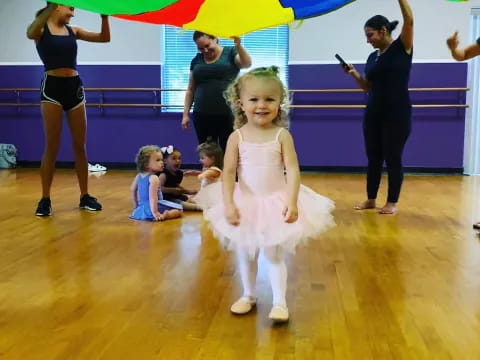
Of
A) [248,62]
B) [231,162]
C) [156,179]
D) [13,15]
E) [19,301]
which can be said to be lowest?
[19,301]

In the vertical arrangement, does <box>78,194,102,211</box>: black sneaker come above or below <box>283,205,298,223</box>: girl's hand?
below

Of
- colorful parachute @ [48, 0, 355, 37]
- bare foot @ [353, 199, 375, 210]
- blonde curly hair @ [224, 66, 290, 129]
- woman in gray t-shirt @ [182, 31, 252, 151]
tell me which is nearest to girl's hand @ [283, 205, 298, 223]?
blonde curly hair @ [224, 66, 290, 129]

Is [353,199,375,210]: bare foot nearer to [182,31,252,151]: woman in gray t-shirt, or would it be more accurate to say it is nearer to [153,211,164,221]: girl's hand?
[182,31,252,151]: woman in gray t-shirt

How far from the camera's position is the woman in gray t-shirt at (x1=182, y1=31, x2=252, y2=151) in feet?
10.8

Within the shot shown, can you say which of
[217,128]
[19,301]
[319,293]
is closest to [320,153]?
[217,128]

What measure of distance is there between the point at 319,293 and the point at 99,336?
83 cm

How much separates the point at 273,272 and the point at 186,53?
521 centimetres

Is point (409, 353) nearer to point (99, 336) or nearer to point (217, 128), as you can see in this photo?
point (99, 336)

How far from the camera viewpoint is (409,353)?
144 centimetres

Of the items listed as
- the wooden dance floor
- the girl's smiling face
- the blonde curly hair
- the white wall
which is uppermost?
the white wall

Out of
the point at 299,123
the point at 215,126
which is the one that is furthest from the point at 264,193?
the point at 299,123

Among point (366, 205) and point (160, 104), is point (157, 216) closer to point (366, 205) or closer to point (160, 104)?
point (366, 205)

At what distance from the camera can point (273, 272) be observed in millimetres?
1763

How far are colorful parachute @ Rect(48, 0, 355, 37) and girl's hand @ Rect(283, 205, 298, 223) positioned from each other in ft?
4.09
